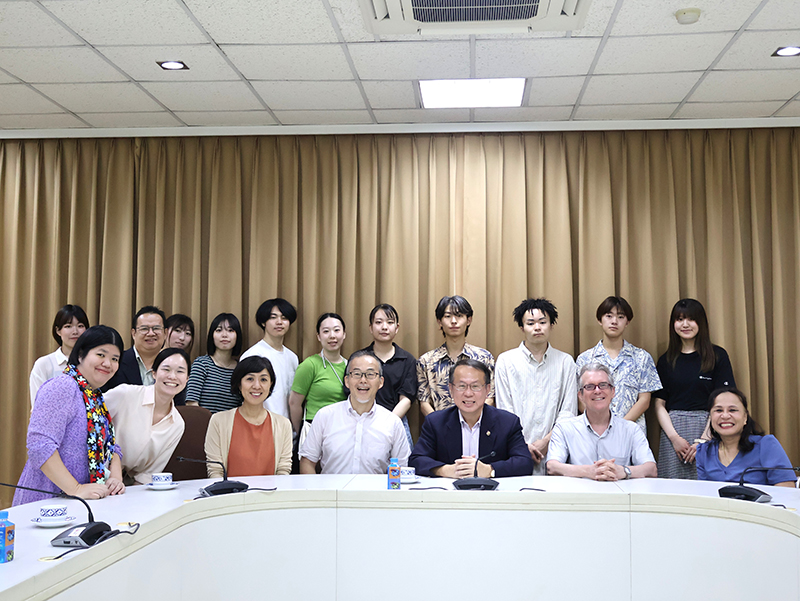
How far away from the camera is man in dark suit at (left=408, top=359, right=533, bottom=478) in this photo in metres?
2.99

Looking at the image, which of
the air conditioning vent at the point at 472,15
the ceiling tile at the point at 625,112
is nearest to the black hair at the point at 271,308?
the air conditioning vent at the point at 472,15

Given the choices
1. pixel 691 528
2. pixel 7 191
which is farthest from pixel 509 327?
pixel 7 191

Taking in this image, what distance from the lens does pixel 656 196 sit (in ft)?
14.6

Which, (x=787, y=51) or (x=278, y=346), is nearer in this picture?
(x=787, y=51)

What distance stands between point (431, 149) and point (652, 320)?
1.87m

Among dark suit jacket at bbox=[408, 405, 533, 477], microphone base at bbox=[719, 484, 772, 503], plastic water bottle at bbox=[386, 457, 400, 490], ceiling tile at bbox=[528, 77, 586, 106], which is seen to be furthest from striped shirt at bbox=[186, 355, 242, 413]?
microphone base at bbox=[719, 484, 772, 503]

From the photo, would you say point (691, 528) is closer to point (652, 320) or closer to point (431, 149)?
point (652, 320)

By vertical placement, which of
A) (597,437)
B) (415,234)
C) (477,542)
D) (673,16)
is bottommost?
(477,542)

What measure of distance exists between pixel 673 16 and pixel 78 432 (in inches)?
120

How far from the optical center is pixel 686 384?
3918 mm

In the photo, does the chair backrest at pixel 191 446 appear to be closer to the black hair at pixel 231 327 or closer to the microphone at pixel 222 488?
the microphone at pixel 222 488

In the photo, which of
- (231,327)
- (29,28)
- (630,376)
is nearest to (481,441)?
(630,376)

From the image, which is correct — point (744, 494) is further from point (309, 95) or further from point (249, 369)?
point (309, 95)

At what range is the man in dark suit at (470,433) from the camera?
2.99 metres
